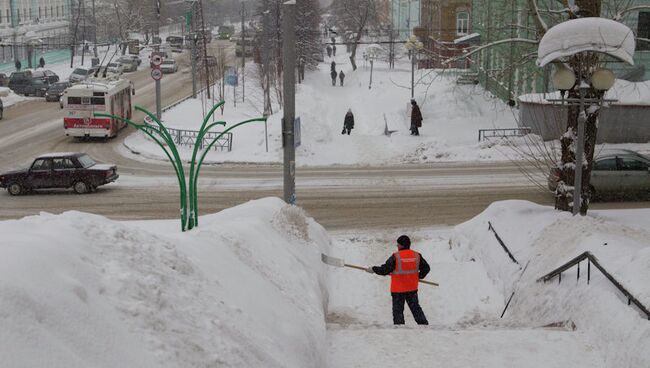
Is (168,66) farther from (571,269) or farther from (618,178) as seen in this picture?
(571,269)

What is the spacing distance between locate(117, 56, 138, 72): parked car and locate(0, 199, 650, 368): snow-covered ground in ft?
181

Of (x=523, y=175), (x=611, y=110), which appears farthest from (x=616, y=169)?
(x=611, y=110)

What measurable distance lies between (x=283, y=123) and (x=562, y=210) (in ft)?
19.3

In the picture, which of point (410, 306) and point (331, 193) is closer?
point (410, 306)

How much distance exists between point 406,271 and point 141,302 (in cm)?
543

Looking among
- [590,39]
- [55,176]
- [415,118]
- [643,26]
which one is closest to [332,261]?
[590,39]

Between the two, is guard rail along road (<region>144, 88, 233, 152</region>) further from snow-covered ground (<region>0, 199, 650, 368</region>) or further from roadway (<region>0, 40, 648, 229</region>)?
snow-covered ground (<region>0, 199, 650, 368</region>)

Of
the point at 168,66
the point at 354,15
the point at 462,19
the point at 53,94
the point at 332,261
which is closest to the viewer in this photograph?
the point at 332,261

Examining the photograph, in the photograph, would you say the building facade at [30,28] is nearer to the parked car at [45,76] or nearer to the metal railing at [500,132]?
the parked car at [45,76]

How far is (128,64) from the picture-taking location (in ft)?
223

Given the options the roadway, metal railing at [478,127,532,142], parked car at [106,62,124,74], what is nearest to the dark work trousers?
the roadway

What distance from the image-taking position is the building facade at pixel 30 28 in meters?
68.5

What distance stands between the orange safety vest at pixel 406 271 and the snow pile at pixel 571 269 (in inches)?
58.6

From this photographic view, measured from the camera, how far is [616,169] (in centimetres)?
2166
